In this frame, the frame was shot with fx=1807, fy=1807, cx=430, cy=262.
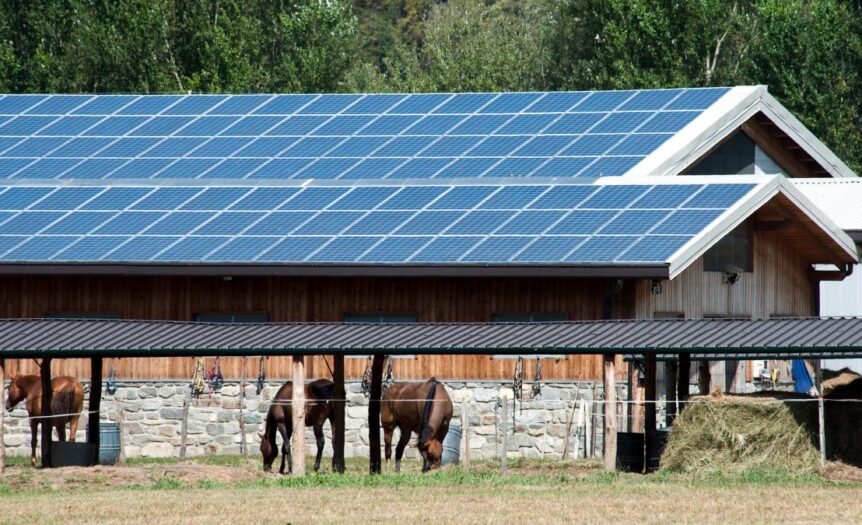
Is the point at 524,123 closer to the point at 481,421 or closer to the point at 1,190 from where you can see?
the point at 481,421

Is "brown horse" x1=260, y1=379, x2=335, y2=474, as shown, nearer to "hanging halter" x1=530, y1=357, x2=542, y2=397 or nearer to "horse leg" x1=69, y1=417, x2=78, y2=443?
"horse leg" x1=69, y1=417, x2=78, y2=443

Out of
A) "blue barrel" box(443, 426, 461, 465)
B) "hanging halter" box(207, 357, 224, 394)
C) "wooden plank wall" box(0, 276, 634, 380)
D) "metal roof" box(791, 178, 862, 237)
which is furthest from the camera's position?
"metal roof" box(791, 178, 862, 237)

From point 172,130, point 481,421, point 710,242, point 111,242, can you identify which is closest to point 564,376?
point 481,421

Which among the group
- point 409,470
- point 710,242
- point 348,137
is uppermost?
point 348,137

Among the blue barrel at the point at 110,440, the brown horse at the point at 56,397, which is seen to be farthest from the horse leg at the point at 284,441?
the brown horse at the point at 56,397

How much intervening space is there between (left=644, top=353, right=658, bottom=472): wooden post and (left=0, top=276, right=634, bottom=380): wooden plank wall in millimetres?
4503

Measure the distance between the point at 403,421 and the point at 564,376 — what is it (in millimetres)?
4686

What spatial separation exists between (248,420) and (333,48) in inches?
1499

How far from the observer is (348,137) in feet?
141

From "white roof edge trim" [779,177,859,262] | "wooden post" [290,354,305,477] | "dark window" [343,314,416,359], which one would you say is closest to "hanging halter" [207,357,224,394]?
"dark window" [343,314,416,359]

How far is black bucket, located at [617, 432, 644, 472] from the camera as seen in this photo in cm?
3088

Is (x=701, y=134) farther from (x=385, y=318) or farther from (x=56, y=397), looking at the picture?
(x=56, y=397)

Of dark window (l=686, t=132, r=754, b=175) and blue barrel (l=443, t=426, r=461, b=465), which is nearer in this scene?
blue barrel (l=443, t=426, r=461, b=465)

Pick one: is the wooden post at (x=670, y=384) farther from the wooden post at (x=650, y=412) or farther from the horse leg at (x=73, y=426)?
the horse leg at (x=73, y=426)
